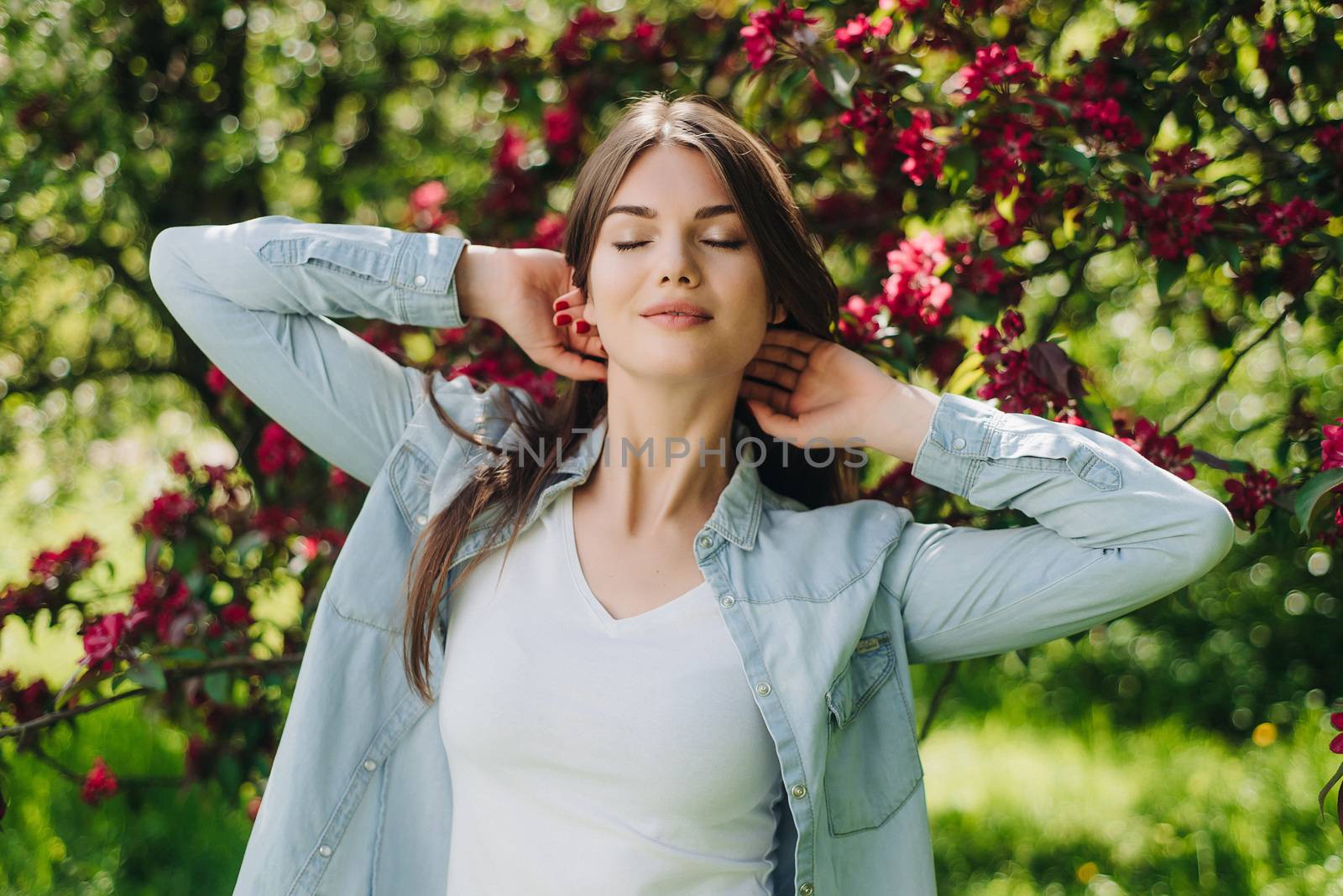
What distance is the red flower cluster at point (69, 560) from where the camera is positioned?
91.7 inches

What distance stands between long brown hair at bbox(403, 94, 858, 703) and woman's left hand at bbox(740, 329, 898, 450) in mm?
44

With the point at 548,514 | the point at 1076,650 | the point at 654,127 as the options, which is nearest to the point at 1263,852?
the point at 1076,650

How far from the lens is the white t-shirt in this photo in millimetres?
1578

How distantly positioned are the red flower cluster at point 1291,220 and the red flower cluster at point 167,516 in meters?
2.30

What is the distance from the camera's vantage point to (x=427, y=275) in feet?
6.09

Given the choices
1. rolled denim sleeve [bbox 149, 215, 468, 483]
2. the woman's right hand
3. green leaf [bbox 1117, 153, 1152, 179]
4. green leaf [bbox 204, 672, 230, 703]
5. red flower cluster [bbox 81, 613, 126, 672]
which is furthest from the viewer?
green leaf [bbox 204, 672, 230, 703]

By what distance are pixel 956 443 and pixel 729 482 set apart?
0.38m

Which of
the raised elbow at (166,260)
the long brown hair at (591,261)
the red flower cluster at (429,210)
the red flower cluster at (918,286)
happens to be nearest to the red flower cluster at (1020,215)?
the red flower cluster at (918,286)

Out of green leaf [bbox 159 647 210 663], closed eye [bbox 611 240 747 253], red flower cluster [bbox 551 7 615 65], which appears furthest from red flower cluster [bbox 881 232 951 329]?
green leaf [bbox 159 647 210 663]

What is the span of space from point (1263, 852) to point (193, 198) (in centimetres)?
361

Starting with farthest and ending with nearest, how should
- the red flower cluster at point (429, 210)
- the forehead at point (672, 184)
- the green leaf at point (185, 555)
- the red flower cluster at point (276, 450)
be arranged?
the red flower cluster at point (429, 210) < the red flower cluster at point (276, 450) < the green leaf at point (185, 555) < the forehead at point (672, 184)

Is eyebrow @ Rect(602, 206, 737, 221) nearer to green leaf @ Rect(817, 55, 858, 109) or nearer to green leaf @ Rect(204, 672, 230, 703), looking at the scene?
green leaf @ Rect(817, 55, 858, 109)

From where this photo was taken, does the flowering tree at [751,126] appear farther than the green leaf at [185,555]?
No

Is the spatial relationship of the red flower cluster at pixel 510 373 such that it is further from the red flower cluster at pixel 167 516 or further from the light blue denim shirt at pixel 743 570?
the red flower cluster at pixel 167 516
